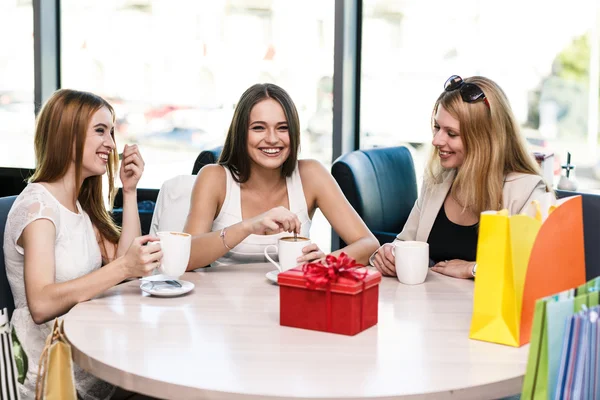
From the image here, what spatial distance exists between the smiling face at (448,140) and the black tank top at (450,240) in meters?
0.15

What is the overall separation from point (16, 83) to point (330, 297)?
139 inches

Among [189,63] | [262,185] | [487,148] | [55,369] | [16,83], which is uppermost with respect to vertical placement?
[189,63]

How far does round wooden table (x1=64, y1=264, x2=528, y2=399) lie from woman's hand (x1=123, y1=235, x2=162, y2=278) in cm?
7

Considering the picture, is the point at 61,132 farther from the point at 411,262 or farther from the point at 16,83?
the point at 16,83

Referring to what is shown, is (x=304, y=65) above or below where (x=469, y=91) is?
above

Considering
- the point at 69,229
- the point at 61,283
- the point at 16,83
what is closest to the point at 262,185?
the point at 69,229

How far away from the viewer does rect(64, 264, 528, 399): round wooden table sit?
126 centimetres

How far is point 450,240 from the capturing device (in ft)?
7.73

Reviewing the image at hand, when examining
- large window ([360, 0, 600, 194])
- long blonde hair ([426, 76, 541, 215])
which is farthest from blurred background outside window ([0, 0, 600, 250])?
long blonde hair ([426, 76, 541, 215])

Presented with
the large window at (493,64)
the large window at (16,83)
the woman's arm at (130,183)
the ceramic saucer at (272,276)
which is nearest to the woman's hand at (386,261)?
the ceramic saucer at (272,276)

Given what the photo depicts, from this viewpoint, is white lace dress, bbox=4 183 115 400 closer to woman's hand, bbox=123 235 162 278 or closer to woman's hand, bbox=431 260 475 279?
woman's hand, bbox=123 235 162 278

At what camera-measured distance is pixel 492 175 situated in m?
2.28

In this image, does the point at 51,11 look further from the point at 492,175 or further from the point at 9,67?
the point at 492,175

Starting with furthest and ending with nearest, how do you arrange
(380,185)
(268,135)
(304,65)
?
1. (304,65)
2. (380,185)
3. (268,135)
